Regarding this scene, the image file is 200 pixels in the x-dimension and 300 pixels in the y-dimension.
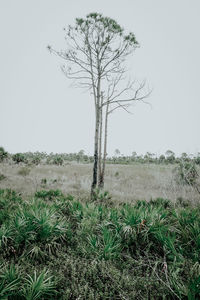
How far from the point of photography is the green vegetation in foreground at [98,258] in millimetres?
2859

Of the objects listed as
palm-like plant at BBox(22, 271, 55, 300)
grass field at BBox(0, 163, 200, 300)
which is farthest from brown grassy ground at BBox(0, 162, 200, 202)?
palm-like plant at BBox(22, 271, 55, 300)

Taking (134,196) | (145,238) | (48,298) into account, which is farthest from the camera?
(134,196)

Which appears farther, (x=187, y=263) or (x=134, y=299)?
(x=187, y=263)

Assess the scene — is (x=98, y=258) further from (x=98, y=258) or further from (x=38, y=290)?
(x=38, y=290)

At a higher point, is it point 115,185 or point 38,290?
point 38,290

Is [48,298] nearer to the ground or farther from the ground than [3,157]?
nearer to the ground

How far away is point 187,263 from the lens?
11.6 feet

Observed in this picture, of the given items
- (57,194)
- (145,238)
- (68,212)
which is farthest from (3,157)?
(145,238)

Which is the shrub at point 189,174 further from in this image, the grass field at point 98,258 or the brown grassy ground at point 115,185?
the grass field at point 98,258

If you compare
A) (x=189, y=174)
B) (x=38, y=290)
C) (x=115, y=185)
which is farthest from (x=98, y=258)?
(x=115, y=185)

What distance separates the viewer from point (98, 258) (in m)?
3.76

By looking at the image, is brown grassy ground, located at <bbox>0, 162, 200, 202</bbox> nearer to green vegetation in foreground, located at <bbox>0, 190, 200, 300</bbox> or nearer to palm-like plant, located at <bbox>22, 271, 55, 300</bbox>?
green vegetation in foreground, located at <bbox>0, 190, 200, 300</bbox>

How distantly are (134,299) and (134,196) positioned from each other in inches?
315

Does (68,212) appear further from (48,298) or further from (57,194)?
(48,298)
